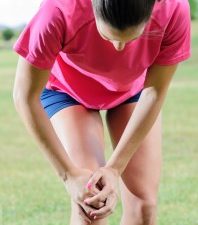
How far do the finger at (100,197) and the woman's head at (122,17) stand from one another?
2.18 ft

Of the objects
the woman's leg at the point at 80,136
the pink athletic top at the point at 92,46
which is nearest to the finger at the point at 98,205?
the woman's leg at the point at 80,136

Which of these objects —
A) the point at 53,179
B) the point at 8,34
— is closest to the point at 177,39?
the point at 53,179

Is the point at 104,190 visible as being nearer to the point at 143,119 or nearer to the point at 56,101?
the point at 143,119

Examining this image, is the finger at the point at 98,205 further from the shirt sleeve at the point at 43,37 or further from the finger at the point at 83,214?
the shirt sleeve at the point at 43,37

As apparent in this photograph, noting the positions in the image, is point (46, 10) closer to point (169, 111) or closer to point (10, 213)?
point (10, 213)

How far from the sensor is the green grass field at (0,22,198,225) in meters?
4.93

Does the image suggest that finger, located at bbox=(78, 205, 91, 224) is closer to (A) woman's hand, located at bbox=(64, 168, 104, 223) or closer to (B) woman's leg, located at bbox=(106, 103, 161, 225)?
(A) woman's hand, located at bbox=(64, 168, 104, 223)

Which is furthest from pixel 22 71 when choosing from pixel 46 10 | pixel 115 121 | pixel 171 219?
pixel 171 219

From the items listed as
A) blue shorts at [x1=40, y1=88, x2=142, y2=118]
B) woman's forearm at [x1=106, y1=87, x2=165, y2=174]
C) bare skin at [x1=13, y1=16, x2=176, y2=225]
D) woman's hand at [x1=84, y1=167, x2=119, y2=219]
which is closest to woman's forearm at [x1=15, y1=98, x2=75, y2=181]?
bare skin at [x1=13, y1=16, x2=176, y2=225]

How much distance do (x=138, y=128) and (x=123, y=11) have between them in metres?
0.73

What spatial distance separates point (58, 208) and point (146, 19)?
2.76 metres

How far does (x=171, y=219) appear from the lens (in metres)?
4.82

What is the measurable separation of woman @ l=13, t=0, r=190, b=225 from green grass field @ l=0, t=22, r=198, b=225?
52.7 inches

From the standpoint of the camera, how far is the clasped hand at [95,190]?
305cm
